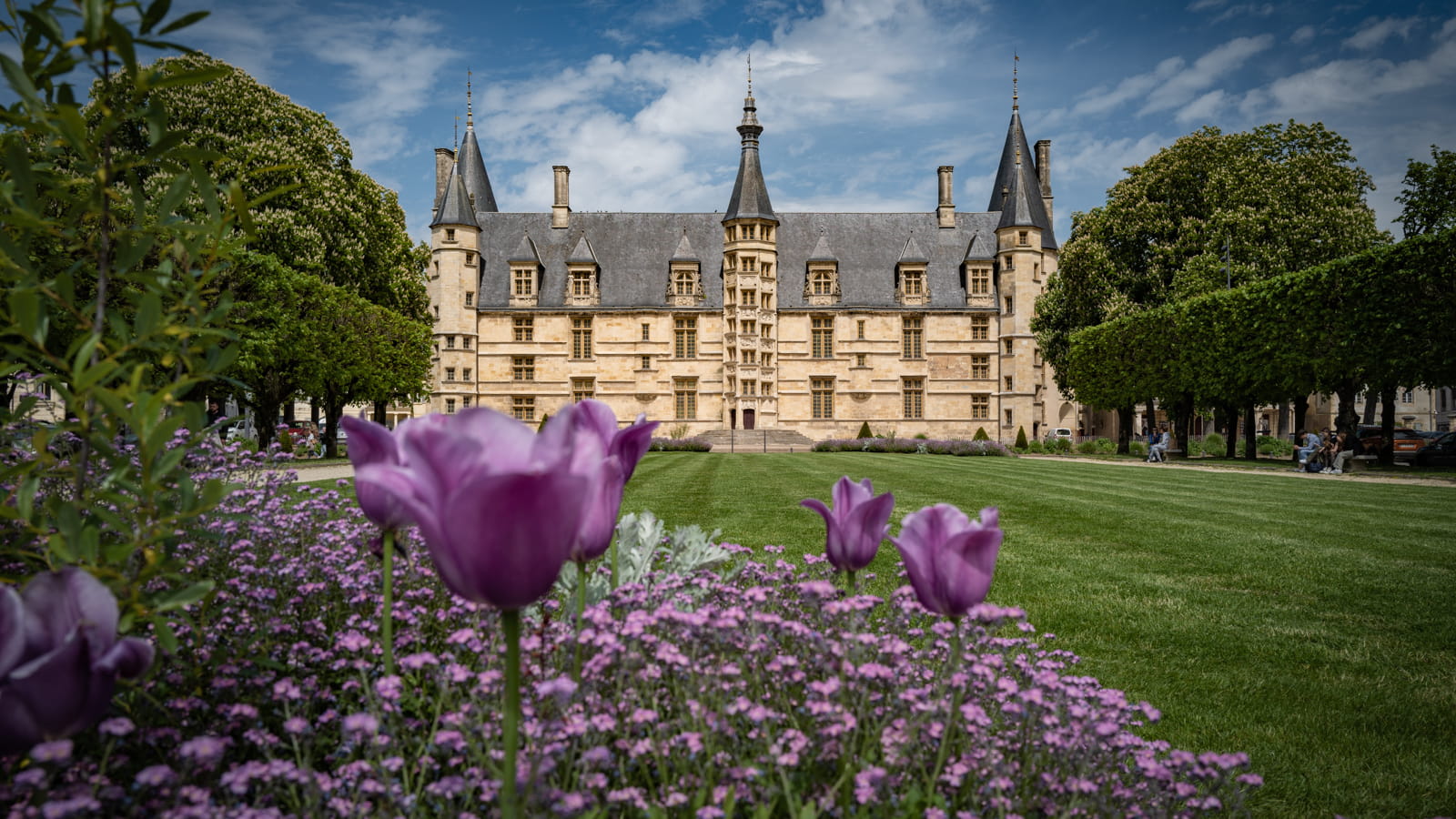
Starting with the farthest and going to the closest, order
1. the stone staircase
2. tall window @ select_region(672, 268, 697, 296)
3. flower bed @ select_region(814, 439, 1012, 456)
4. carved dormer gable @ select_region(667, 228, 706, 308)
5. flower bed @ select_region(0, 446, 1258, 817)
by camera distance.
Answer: tall window @ select_region(672, 268, 697, 296) → carved dormer gable @ select_region(667, 228, 706, 308) → the stone staircase → flower bed @ select_region(814, 439, 1012, 456) → flower bed @ select_region(0, 446, 1258, 817)

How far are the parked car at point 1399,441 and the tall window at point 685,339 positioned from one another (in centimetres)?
3298

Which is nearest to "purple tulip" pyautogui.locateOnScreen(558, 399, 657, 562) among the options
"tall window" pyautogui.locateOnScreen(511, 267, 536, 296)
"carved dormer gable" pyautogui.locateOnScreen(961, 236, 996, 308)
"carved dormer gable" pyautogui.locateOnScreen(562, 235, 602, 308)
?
"carved dormer gable" pyautogui.locateOnScreen(562, 235, 602, 308)

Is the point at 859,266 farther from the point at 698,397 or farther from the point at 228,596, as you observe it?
the point at 228,596

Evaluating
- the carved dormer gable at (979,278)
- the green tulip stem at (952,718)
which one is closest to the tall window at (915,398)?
the carved dormer gable at (979,278)

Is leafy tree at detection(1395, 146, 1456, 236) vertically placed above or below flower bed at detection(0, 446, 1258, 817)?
above

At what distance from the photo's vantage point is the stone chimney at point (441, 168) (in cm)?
5319

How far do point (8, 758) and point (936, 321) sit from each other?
167 ft

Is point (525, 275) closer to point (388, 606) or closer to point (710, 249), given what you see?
point (710, 249)

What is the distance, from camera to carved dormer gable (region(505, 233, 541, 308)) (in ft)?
161

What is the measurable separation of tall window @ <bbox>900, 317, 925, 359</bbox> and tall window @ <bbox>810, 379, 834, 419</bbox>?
17.1 feet

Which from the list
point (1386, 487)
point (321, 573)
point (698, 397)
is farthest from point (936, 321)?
point (321, 573)

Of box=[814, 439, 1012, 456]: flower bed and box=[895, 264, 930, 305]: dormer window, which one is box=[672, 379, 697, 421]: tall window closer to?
box=[814, 439, 1012, 456]: flower bed

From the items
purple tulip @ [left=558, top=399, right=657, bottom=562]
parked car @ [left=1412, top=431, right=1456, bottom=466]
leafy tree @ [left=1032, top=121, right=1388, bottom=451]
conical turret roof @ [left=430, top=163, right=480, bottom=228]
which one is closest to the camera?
purple tulip @ [left=558, top=399, right=657, bottom=562]

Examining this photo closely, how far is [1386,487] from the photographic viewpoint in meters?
16.3
